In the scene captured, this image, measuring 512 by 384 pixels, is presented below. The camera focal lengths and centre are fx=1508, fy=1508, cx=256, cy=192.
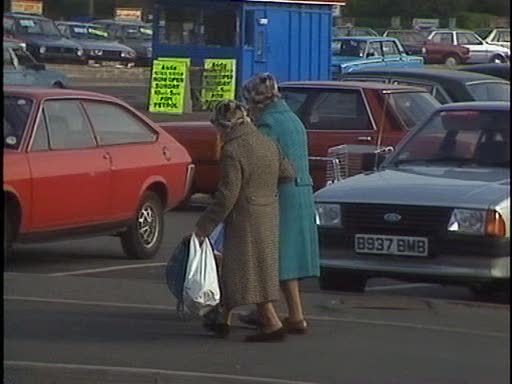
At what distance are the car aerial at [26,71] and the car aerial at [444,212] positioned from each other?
1911cm

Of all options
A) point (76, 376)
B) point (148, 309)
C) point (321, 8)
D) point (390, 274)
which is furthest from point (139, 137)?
point (321, 8)

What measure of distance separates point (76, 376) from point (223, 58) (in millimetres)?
19353

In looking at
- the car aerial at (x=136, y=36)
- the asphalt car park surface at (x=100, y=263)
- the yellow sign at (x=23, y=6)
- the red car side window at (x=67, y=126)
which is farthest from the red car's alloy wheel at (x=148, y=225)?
the car aerial at (x=136, y=36)

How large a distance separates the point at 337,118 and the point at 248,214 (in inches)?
291

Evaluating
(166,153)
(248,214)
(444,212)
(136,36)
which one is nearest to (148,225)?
(166,153)

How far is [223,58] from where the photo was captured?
26719 millimetres

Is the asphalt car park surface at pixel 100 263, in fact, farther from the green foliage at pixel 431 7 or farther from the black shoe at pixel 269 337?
the green foliage at pixel 431 7

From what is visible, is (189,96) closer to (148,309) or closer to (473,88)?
(473,88)

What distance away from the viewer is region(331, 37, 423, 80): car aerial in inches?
1143

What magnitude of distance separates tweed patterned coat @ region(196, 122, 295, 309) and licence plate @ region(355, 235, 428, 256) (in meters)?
0.88

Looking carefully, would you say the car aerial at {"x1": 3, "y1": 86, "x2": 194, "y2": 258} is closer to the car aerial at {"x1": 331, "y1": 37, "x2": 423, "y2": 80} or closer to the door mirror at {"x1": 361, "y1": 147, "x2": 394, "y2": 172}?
the door mirror at {"x1": 361, "y1": 147, "x2": 394, "y2": 172}

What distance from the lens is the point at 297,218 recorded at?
8.74m

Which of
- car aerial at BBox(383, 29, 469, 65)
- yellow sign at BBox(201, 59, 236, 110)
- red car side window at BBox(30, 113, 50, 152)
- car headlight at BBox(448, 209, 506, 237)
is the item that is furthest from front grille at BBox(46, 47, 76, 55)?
car headlight at BBox(448, 209, 506, 237)

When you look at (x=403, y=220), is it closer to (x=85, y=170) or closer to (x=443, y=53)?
(x=85, y=170)
